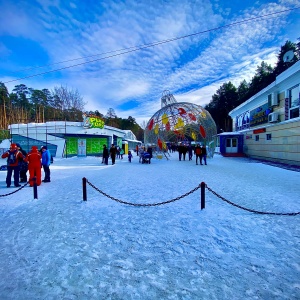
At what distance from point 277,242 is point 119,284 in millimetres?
2932

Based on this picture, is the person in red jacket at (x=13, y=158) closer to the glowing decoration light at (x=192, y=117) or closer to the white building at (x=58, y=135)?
the glowing decoration light at (x=192, y=117)

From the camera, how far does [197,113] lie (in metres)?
18.9

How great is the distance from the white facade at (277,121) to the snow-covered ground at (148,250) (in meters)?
11.2

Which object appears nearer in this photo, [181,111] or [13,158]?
[13,158]

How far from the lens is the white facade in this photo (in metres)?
14.3

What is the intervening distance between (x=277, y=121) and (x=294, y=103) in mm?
2173

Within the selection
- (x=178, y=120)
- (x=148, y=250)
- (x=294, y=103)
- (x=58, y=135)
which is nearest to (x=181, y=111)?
(x=178, y=120)

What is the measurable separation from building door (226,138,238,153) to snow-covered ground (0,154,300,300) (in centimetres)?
1942

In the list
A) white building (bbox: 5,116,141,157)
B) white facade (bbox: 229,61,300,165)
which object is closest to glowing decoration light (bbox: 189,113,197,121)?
white facade (bbox: 229,61,300,165)

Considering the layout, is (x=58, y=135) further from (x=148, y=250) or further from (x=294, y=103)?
(x=294, y=103)

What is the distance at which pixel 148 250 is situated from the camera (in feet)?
10.8

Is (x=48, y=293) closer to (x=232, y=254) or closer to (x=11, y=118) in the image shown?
(x=232, y=254)

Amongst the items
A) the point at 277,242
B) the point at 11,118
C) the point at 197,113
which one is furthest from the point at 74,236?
the point at 11,118

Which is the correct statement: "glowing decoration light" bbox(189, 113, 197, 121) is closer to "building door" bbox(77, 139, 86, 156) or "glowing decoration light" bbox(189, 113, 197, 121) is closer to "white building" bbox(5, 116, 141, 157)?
"white building" bbox(5, 116, 141, 157)
